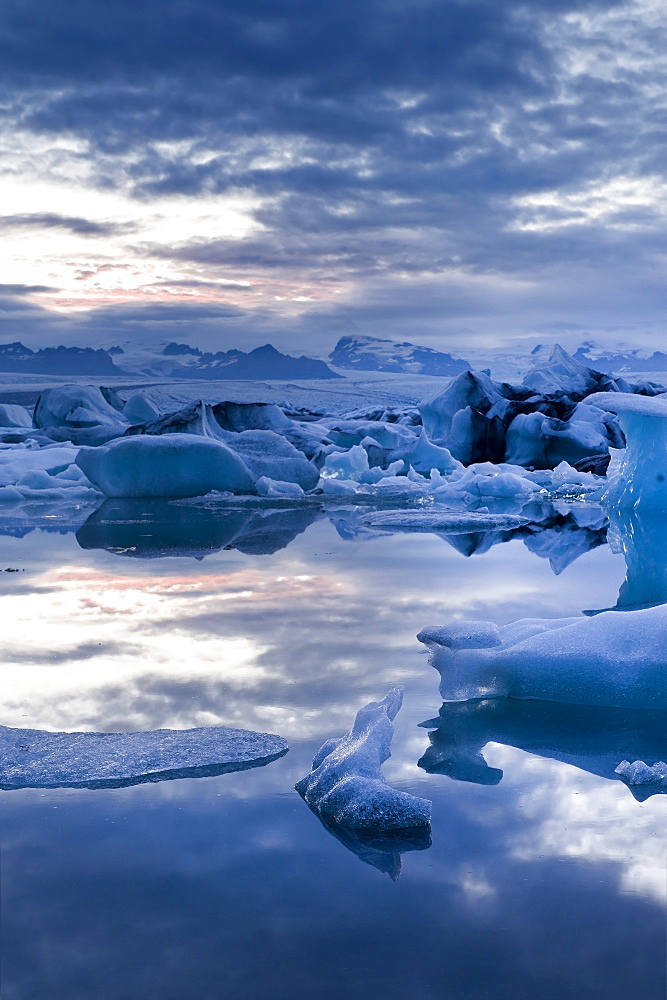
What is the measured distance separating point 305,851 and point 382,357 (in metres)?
184

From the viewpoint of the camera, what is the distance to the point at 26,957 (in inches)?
66.0

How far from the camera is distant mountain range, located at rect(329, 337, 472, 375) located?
168875mm

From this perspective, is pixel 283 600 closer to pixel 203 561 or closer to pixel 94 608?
pixel 94 608

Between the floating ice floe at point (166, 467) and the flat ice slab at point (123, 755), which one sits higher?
the flat ice slab at point (123, 755)

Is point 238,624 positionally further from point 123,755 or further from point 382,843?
point 382,843

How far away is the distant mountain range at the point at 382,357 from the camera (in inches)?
6649

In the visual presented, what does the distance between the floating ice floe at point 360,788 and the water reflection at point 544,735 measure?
179mm

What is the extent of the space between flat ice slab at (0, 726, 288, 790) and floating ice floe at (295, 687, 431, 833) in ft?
0.73

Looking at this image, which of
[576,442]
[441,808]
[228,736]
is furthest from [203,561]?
[576,442]

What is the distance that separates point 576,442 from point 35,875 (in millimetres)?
15947

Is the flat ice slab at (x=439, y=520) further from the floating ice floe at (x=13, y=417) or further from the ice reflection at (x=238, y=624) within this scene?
the floating ice floe at (x=13, y=417)

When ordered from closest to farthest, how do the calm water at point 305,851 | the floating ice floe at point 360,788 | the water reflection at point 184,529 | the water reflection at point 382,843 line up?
1. the calm water at point 305,851
2. the water reflection at point 382,843
3. the floating ice floe at point 360,788
4. the water reflection at point 184,529

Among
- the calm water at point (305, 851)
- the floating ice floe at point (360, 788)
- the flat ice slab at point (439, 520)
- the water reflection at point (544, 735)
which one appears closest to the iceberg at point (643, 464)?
the flat ice slab at point (439, 520)

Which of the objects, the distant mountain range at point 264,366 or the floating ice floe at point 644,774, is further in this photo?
the distant mountain range at point 264,366
